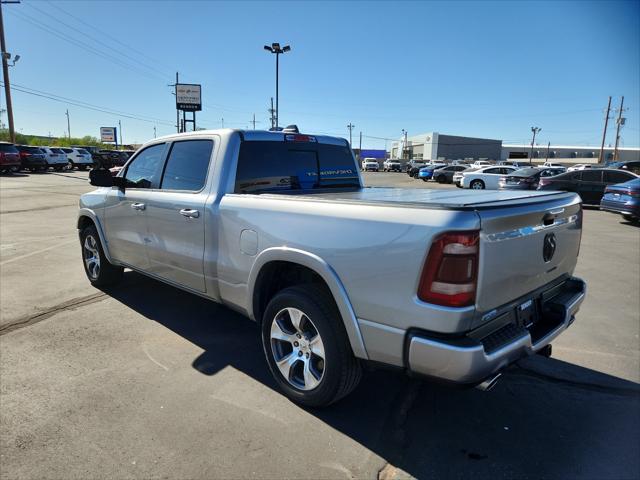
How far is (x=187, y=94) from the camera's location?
48.5 meters

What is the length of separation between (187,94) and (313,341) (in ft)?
166

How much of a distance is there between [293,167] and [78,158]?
3986 cm

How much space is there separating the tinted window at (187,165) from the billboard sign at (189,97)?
47433 millimetres

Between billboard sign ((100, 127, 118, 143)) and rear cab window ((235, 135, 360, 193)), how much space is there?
287 ft

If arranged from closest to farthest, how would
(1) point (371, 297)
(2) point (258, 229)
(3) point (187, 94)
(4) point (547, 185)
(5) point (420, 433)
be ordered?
1. (1) point (371, 297)
2. (5) point (420, 433)
3. (2) point (258, 229)
4. (4) point (547, 185)
5. (3) point (187, 94)

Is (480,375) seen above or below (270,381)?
above

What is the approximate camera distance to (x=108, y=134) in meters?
82.0

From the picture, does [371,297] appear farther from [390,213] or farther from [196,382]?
[196,382]

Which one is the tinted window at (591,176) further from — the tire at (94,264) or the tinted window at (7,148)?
the tinted window at (7,148)

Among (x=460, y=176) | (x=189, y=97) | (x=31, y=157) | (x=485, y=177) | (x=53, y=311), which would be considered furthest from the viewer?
(x=189, y=97)

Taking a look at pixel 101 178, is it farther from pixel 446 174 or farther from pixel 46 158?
pixel 446 174

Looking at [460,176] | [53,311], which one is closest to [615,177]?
[460,176]

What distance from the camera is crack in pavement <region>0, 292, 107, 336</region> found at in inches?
172

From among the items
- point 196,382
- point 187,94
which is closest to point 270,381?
point 196,382
